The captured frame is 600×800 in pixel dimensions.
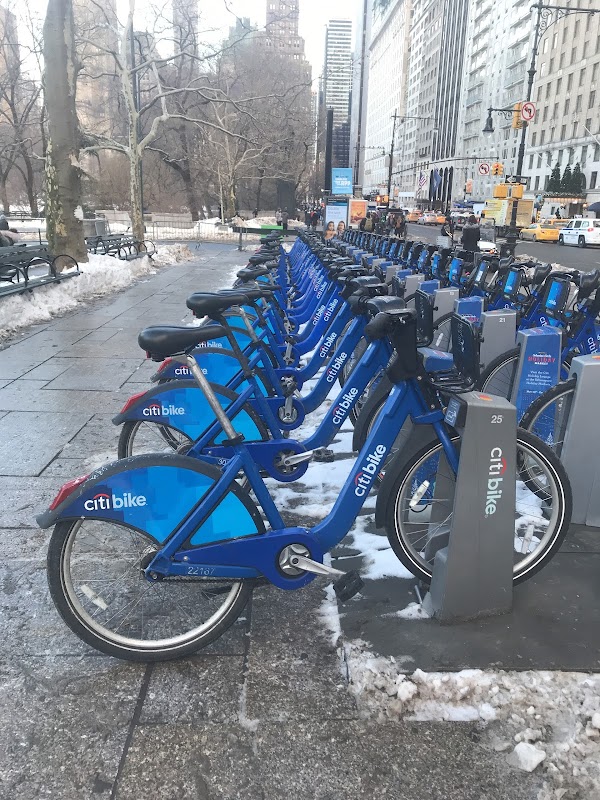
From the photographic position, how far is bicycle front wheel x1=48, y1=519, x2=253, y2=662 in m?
2.26

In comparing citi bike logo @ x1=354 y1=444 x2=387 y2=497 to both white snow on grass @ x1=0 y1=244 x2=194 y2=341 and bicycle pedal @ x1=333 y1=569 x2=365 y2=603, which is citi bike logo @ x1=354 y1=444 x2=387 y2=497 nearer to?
bicycle pedal @ x1=333 y1=569 x2=365 y2=603

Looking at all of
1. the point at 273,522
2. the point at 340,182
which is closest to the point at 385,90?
the point at 340,182

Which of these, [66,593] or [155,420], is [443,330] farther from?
[66,593]

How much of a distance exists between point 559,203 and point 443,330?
58.9 metres

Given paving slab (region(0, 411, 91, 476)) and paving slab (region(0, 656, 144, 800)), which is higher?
paving slab (region(0, 411, 91, 476))

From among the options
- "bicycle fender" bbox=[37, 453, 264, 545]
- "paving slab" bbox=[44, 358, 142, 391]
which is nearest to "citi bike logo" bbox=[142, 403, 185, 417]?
"bicycle fender" bbox=[37, 453, 264, 545]

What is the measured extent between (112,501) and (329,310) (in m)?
2.95

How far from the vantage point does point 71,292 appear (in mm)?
11102

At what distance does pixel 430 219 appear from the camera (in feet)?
193

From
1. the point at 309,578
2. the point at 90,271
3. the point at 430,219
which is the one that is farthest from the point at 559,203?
the point at 309,578

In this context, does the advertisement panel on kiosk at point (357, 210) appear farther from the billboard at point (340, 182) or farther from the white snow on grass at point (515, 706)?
the white snow on grass at point (515, 706)

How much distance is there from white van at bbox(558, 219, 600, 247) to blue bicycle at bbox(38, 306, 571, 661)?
3374 centimetres

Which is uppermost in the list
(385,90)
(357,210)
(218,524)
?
(385,90)

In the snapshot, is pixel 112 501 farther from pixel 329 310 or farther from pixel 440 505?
pixel 329 310
